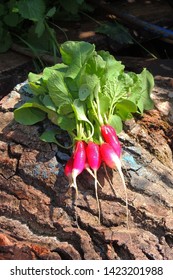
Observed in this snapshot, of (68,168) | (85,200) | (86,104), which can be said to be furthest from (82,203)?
(86,104)

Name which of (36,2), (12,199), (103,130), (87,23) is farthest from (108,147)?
(87,23)

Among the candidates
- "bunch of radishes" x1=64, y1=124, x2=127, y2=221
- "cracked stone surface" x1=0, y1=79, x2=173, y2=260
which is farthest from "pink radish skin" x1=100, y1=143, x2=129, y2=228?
"cracked stone surface" x1=0, y1=79, x2=173, y2=260

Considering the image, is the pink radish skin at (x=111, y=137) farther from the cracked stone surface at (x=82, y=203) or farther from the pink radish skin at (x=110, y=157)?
the cracked stone surface at (x=82, y=203)

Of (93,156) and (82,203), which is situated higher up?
(93,156)

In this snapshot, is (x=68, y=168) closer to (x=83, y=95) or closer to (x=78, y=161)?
(x=78, y=161)

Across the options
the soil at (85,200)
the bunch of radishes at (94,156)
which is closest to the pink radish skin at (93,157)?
the bunch of radishes at (94,156)

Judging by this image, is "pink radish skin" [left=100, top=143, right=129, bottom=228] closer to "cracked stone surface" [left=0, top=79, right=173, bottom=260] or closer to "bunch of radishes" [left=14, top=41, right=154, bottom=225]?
"bunch of radishes" [left=14, top=41, right=154, bottom=225]

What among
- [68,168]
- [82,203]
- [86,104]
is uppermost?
[86,104]
